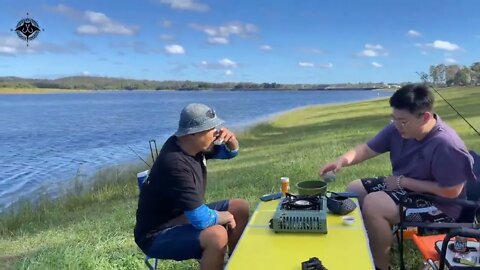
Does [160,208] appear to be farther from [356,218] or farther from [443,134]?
[443,134]

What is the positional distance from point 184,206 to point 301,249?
833 mm

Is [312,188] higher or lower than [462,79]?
lower

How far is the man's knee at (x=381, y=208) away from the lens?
11.1 ft

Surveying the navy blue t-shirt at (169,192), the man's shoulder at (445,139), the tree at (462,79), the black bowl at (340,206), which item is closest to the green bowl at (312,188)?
the black bowl at (340,206)

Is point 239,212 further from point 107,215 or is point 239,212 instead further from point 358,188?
point 107,215

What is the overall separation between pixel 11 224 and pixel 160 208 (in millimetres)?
7044

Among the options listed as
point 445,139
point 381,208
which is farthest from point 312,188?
point 445,139

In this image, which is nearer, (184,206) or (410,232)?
(184,206)

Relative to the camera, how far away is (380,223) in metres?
3.34

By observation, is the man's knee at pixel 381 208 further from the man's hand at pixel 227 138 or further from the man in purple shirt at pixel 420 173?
the man's hand at pixel 227 138

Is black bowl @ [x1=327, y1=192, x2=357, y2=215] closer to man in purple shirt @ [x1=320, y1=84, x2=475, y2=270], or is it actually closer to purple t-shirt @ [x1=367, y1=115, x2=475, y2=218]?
man in purple shirt @ [x1=320, y1=84, x2=475, y2=270]

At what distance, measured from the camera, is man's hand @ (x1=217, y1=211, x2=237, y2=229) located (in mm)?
3307

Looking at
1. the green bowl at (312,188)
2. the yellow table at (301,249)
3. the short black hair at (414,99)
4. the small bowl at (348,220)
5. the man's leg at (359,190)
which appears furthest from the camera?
the man's leg at (359,190)

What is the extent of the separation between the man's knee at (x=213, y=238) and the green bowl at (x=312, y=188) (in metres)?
0.68
